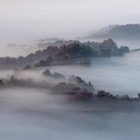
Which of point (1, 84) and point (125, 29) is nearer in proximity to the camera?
point (1, 84)

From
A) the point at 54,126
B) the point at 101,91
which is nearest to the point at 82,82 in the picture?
the point at 101,91

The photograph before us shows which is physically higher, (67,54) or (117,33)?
(117,33)

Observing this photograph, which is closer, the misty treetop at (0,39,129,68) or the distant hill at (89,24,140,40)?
the misty treetop at (0,39,129,68)

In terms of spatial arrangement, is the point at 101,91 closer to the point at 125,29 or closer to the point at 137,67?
the point at 137,67

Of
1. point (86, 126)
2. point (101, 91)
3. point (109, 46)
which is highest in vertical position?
point (109, 46)

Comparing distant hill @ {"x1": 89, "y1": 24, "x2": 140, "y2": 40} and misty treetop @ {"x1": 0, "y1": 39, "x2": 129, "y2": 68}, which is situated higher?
distant hill @ {"x1": 89, "y1": 24, "x2": 140, "y2": 40}

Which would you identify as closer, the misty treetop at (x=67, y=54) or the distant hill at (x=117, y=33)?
the misty treetop at (x=67, y=54)

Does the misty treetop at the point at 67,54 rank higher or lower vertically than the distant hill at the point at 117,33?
lower

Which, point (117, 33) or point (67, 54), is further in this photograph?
point (117, 33)
